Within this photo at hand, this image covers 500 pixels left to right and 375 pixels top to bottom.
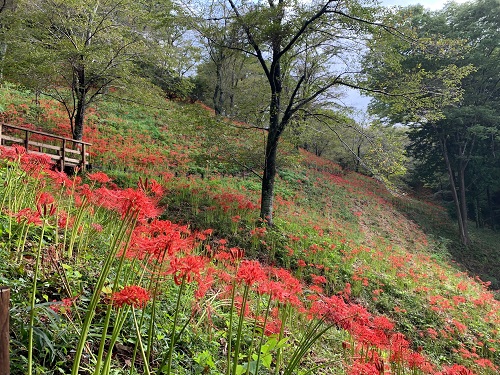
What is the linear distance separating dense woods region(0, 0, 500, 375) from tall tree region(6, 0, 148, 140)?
0.08 m

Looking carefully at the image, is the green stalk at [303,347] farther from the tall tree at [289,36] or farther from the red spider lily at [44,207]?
the tall tree at [289,36]

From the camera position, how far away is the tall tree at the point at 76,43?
9812 mm

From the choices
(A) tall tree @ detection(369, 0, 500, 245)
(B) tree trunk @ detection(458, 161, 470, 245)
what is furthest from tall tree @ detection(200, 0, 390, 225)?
(B) tree trunk @ detection(458, 161, 470, 245)

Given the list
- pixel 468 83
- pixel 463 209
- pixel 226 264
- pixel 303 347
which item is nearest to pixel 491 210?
pixel 463 209

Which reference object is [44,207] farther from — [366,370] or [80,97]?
[80,97]

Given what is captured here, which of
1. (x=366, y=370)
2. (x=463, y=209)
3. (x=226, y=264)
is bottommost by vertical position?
(x=463, y=209)

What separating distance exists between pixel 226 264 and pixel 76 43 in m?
9.10

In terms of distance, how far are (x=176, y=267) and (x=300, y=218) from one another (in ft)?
35.5

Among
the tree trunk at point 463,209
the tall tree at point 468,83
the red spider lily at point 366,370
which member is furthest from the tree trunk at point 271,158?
the tree trunk at point 463,209

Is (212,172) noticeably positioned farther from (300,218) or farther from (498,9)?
(498,9)

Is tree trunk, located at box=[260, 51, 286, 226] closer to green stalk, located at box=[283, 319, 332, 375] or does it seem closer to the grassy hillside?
the grassy hillside

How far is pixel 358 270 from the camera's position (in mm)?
8508

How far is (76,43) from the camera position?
10281 millimetres

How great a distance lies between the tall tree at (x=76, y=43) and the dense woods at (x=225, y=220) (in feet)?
0.26
